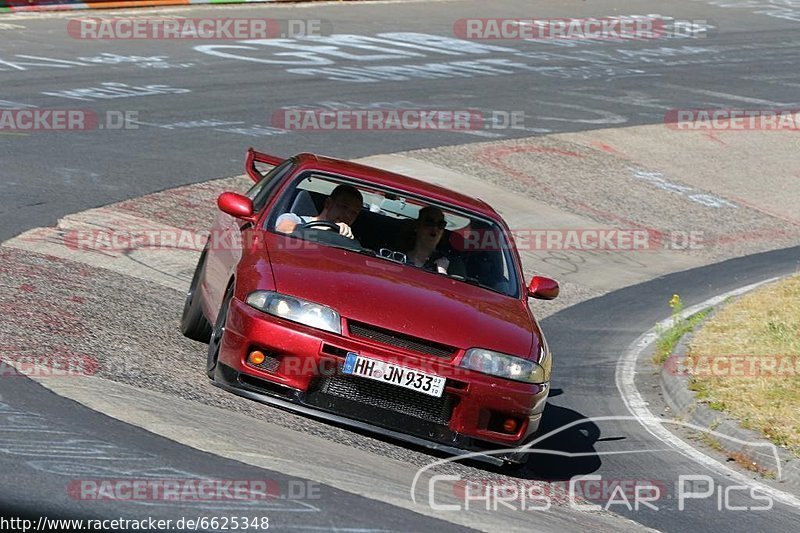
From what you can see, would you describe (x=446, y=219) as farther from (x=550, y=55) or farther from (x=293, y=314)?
(x=550, y=55)

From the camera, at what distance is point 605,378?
11.2m

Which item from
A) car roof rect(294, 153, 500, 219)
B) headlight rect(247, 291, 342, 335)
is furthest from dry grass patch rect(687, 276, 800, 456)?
headlight rect(247, 291, 342, 335)

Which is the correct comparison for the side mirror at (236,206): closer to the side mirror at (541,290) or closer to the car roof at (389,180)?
the car roof at (389,180)

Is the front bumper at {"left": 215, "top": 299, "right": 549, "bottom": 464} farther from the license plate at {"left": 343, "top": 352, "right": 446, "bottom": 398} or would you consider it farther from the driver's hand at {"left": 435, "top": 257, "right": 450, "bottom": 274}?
the driver's hand at {"left": 435, "top": 257, "right": 450, "bottom": 274}

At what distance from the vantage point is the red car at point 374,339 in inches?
288

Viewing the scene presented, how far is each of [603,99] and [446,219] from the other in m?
17.7

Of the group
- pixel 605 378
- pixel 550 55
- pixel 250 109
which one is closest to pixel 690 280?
pixel 605 378

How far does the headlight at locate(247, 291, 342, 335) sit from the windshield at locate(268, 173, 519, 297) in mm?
1019

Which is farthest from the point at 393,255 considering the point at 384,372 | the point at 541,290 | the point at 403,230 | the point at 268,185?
the point at 384,372

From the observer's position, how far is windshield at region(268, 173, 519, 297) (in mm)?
8586

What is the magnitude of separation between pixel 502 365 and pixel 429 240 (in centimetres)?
143

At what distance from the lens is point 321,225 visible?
28.2 feet

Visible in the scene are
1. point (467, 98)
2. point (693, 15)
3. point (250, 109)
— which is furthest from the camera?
point (693, 15)

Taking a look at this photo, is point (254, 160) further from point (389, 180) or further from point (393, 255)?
point (393, 255)
